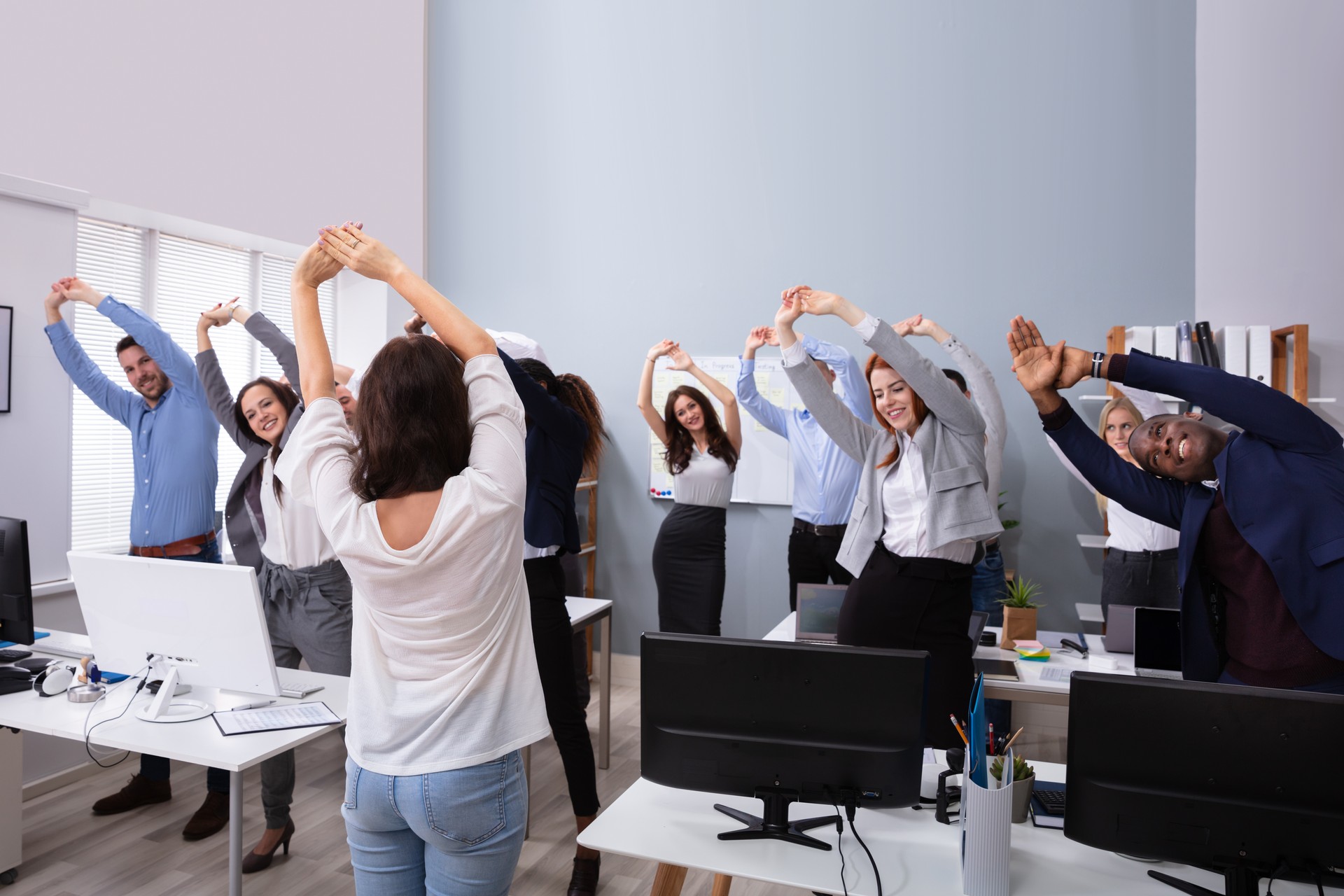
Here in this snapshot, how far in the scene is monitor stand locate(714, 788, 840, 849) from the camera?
5.21 ft

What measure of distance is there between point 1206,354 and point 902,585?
202 cm

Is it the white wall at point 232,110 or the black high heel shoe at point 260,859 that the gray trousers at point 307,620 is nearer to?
the black high heel shoe at point 260,859

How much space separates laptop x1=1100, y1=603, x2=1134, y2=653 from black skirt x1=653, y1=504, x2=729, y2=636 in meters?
1.90

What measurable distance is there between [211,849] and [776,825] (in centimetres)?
243

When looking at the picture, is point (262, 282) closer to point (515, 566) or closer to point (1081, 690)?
point (515, 566)

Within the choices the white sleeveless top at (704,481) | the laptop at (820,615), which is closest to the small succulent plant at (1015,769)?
the laptop at (820,615)

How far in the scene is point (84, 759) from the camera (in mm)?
3693

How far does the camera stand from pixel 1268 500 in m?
1.82

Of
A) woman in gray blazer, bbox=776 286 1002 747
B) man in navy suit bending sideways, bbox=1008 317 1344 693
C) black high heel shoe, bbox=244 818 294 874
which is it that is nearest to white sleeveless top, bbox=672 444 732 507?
woman in gray blazer, bbox=776 286 1002 747

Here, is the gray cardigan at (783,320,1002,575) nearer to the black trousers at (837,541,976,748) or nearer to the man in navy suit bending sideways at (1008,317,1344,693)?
the black trousers at (837,541,976,748)

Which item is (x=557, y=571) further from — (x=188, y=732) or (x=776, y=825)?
(x=776, y=825)

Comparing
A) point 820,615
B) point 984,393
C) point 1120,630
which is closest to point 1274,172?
point 984,393

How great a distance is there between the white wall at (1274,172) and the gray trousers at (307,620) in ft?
10.5

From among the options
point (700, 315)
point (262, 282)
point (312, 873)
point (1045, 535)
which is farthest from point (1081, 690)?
point (262, 282)
